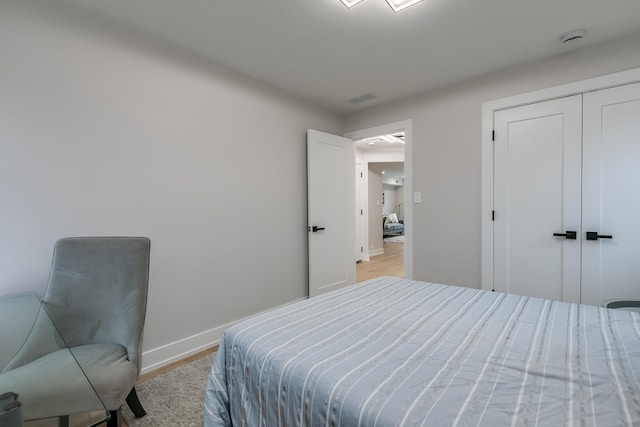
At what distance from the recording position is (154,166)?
2.19m

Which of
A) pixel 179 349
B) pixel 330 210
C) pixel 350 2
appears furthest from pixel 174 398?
pixel 350 2

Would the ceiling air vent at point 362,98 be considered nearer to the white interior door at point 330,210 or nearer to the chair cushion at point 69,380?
the white interior door at point 330,210

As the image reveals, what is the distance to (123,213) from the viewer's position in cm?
204

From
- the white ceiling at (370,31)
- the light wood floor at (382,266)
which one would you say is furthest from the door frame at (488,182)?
the light wood floor at (382,266)

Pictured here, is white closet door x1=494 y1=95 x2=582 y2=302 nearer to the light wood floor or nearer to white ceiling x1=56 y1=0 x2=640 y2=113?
white ceiling x1=56 y1=0 x2=640 y2=113

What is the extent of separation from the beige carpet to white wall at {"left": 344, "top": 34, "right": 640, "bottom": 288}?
7.87 feet

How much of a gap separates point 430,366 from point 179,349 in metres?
2.13

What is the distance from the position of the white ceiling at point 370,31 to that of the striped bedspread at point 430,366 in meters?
1.87

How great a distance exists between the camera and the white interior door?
3.38 m

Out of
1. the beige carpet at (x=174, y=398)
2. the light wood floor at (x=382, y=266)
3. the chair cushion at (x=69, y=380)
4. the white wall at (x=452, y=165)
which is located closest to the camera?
the chair cushion at (x=69, y=380)

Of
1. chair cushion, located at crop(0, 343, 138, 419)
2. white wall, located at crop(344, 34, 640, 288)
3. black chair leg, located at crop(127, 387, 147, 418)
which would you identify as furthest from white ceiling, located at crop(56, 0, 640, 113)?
black chair leg, located at crop(127, 387, 147, 418)

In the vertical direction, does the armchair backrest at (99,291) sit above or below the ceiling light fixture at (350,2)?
below

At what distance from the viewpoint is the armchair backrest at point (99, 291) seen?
1559 mm

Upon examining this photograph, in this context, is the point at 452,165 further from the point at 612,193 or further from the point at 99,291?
the point at 99,291
